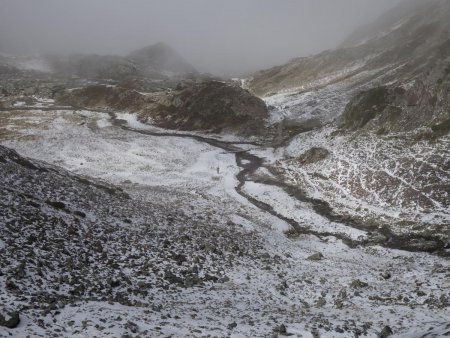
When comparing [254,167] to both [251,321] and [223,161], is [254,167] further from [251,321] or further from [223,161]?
[251,321]

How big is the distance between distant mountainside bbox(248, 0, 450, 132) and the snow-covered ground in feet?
34.2

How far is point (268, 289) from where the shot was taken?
20.2 m

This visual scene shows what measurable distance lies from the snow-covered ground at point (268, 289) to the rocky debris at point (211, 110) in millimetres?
27691

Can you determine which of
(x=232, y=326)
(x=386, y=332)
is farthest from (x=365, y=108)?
(x=232, y=326)

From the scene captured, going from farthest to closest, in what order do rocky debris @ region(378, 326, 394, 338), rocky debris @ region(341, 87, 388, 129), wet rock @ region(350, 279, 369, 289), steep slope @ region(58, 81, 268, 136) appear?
1. steep slope @ region(58, 81, 268, 136)
2. rocky debris @ region(341, 87, 388, 129)
3. wet rock @ region(350, 279, 369, 289)
4. rocky debris @ region(378, 326, 394, 338)

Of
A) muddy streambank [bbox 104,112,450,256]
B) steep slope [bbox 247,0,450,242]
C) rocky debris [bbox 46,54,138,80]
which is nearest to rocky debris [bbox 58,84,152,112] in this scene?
steep slope [bbox 247,0,450,242]

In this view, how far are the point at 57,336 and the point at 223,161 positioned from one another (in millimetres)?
45927

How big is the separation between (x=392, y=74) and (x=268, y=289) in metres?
76.8

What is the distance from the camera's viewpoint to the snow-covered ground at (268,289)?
14.0 metres

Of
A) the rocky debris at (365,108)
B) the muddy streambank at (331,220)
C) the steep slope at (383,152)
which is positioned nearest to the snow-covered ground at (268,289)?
the muddy streambank at (331,220)

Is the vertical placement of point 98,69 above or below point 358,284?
above

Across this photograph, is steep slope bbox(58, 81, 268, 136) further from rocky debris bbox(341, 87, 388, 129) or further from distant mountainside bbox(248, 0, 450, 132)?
distant mountainside bbox(248, 0, 450, 132)

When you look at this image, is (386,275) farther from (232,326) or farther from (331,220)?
(331,220)

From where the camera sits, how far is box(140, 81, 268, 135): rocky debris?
254 feet
